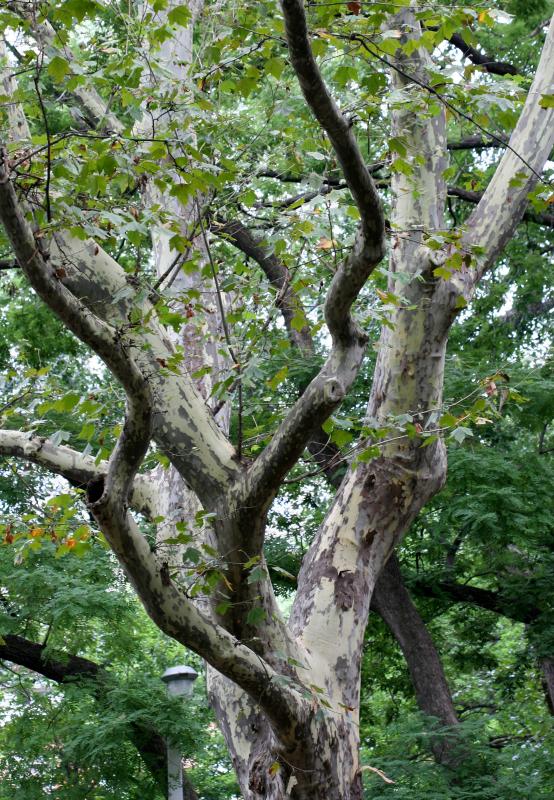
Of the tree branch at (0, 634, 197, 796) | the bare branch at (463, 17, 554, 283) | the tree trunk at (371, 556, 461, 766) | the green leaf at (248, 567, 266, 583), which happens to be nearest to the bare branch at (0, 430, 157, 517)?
the green leaf at (248, 567, 266, 583)

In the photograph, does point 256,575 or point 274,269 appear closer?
point 256,575

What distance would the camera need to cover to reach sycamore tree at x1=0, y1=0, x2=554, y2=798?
380 cm

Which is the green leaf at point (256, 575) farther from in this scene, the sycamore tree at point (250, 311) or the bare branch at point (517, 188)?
the bare branch at point (517, 188)

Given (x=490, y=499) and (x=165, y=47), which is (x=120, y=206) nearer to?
(x=165, y=47)

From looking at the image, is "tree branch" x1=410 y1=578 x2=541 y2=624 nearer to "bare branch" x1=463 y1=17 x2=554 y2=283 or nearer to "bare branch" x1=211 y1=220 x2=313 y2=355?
"bare branch" x1=211 y1=220 x2=313 y2=355

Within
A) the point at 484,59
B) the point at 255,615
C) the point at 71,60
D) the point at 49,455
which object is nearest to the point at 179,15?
the point at 71,60

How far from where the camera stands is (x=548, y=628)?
9055 millimetres

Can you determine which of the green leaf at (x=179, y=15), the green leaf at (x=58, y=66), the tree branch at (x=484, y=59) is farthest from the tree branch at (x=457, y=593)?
the green leaf at (x=58, y=66)

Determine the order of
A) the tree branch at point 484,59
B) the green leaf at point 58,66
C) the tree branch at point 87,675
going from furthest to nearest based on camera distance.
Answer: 1. the tree branch at point 484,59
2. the tree branch at point 87,675
3. the green leaf at point 58,66

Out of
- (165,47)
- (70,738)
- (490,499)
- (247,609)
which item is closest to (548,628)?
(490,499)

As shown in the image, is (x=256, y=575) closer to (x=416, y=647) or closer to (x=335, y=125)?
(x=335, y=125)

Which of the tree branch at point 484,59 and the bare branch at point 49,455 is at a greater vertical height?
the tree branch at point 484,59

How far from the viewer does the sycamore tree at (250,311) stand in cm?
380

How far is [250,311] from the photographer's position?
5227mm
